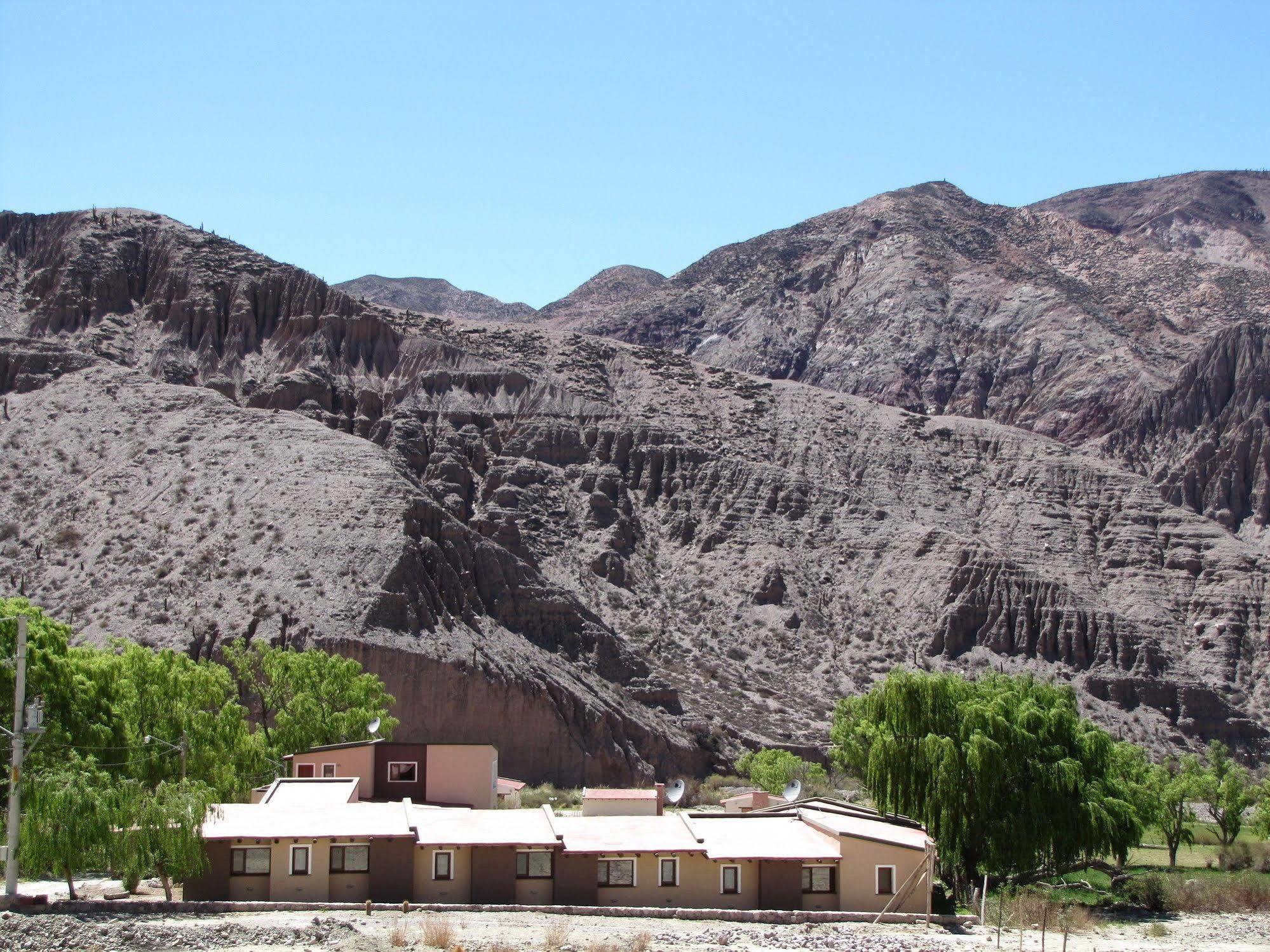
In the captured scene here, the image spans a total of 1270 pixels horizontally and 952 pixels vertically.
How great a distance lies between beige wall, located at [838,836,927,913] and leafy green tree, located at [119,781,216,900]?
16.1m

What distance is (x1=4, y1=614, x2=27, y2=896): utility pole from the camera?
41.3 meters

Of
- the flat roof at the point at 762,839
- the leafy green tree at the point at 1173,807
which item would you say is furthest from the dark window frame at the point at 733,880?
the leafy green tree at the point at 1173,807

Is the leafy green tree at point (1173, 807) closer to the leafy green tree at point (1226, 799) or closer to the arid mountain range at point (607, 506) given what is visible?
the leafy green tree at point (1226, 799)

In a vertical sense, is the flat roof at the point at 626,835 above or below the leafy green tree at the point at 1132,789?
above

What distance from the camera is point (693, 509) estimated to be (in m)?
125

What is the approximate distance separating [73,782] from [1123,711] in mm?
81160

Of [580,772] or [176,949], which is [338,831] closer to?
[176,949]

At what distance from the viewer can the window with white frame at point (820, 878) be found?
4534 centimetres

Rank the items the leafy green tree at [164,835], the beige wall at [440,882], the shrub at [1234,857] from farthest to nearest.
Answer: the shrub at [1234,857], the beige wall at [440,882], the leafy green tree at [164,835]

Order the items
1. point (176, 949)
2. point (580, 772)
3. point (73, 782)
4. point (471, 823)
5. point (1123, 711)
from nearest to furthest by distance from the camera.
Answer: point (176, 949) → point (73, 782) → point (471, 823) → point (580, 772) → point (1123, 711)

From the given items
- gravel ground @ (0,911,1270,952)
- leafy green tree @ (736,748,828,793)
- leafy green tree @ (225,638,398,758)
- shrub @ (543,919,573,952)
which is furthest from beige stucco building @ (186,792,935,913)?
leafy green tree @ (736,748,828,793)

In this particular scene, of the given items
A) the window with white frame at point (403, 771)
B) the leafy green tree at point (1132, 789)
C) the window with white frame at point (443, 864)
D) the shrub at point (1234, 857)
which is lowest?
the shrub at point (1234, 857)

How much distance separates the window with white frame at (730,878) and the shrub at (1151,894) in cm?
1543

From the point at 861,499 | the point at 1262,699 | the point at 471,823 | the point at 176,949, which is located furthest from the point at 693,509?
the point at 176,949
